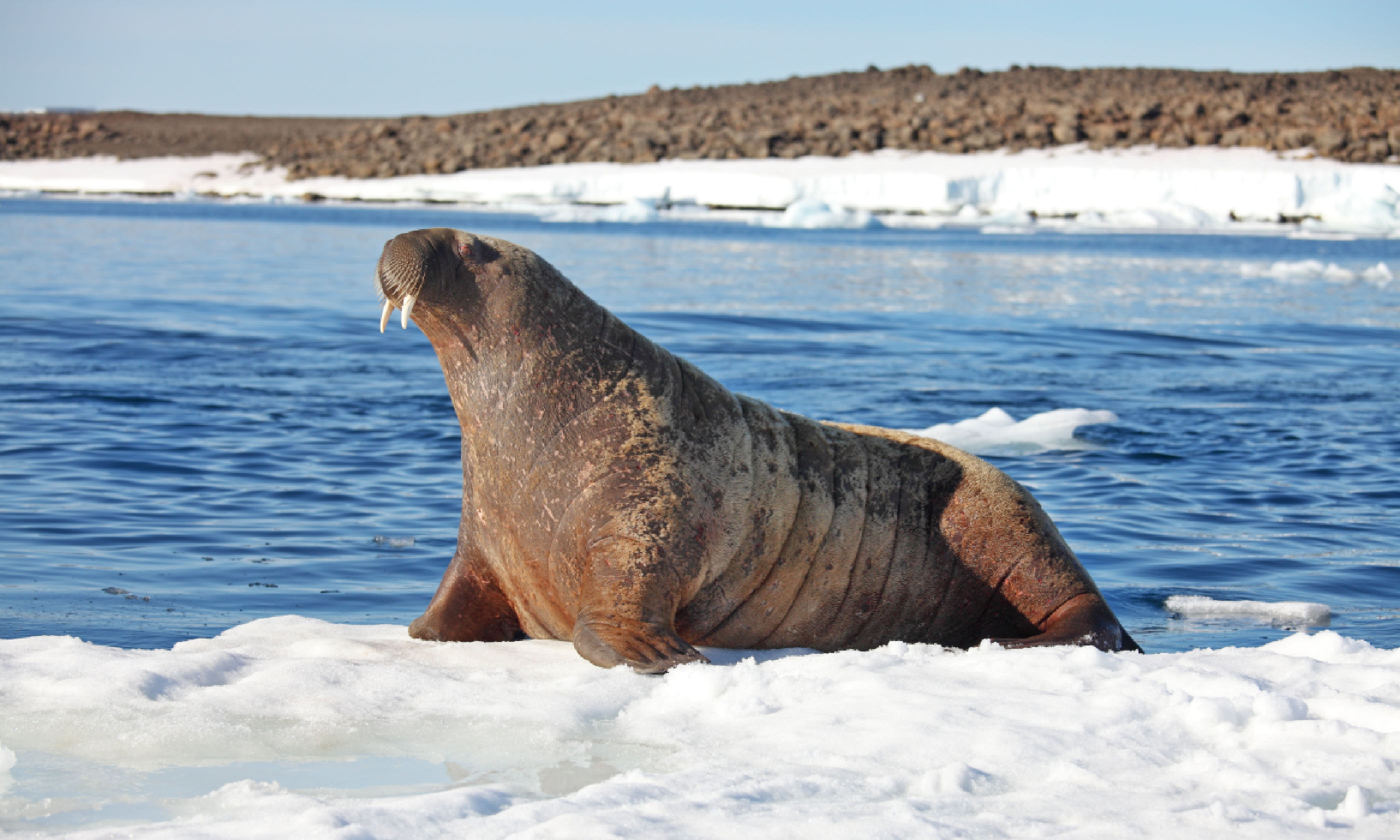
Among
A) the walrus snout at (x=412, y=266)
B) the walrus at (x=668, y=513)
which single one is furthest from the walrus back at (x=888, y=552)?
the walrus snout at (x=412, y=266)

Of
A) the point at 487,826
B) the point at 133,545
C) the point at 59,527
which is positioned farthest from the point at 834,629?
the point at 59,527

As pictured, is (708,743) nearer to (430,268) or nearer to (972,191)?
(430,268)

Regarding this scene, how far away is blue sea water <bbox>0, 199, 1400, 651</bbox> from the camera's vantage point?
604 centimetres

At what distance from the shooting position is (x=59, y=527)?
21.8ft

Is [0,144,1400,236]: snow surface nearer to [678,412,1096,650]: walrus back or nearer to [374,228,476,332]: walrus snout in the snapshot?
[678,412,1096,650]: walrus back

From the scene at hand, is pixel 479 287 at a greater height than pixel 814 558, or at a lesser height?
greater

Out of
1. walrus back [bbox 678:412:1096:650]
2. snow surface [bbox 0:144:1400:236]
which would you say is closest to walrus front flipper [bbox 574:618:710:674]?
walrus back [bbox 678:412:1096:650]

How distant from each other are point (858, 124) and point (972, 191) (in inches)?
626

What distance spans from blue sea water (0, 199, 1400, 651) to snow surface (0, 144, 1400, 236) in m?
19.2

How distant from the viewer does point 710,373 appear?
41.4 feet

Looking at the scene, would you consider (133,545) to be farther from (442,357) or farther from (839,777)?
(839,777)

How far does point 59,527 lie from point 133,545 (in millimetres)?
511

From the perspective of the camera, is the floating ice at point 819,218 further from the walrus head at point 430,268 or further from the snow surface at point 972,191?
the walrus head at point 430,268

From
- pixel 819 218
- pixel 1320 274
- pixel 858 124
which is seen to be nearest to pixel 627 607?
pixel 1320 274
